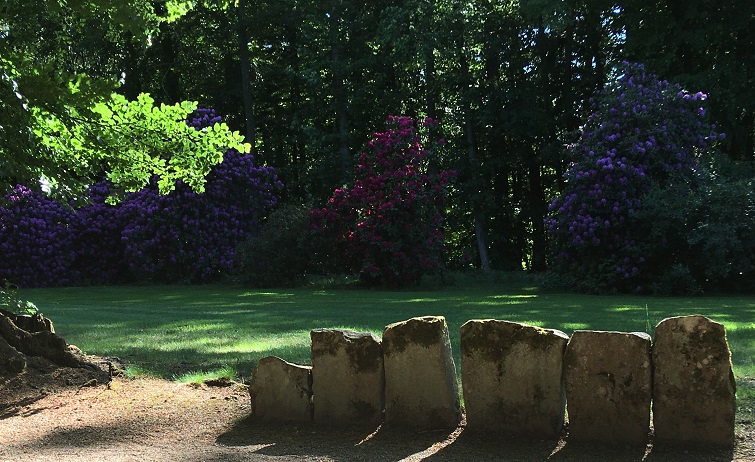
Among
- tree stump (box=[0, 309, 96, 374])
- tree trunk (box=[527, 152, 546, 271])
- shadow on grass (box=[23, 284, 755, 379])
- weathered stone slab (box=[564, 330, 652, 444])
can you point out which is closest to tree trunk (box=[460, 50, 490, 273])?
tree trunk (box=[527, 152, 546, 271])

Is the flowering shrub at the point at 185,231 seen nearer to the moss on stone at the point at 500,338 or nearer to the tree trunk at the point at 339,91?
the tree trunk at the point at 339,91

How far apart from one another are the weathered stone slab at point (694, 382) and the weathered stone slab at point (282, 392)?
2166 mm

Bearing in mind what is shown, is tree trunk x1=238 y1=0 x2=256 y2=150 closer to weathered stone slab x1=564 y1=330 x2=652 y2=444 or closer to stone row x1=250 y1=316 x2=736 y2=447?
stone row x1=250 y1=316 x2=736 y2=447

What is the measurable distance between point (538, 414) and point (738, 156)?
77.2 ft

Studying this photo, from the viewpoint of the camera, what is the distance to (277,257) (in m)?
18.8

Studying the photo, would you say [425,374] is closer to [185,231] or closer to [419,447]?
[419,447]

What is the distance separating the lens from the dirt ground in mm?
4129

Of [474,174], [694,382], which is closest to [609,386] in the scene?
[694,382]

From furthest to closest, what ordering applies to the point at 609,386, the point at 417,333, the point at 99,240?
the point at 99,240
the point at 417,333
the point at 609,386

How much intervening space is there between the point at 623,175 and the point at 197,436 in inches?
536

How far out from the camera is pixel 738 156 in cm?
2480

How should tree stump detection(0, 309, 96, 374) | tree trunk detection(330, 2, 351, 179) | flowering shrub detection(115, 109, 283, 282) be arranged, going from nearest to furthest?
1. tree stump detection(0, 309, 96, 374)
2. flowering shrub detection(115, 109, 283, 282)
3. tree trunk detection(330, 2, 351, 179)

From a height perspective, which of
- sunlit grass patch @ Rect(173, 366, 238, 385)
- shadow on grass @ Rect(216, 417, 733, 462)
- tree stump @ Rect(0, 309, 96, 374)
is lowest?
shadow on grass @ Rect(216, 417, 733, 462)

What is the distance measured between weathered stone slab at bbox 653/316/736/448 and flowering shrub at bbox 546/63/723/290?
11.8 meters
